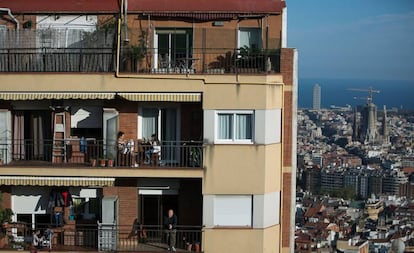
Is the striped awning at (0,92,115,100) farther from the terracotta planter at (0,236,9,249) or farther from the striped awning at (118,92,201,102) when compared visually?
the terracotta planter at (0,236,9,249)

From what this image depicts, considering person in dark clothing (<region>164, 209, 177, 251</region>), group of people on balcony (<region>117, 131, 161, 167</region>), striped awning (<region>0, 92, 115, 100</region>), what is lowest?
person in dark clothing (<region>164, 209, 177, 251</region>)

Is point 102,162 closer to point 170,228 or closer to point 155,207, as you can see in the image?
point 155,207

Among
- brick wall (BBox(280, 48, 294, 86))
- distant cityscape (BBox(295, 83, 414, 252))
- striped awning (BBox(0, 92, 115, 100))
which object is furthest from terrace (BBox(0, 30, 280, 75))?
distant cityscape (BBox(295, 83, 414, 252))

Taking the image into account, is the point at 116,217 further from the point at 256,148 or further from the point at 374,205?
the point at 374,205

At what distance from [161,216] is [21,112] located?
422 cm

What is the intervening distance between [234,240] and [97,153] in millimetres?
3792

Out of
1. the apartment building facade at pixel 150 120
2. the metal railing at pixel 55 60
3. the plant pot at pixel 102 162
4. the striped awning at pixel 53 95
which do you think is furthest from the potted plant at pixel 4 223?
the metal railing at pixel 55 60

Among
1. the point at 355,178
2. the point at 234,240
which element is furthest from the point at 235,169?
the point at 355,178

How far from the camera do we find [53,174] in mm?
16359

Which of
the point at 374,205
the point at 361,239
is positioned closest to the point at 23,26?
the point at 361,239

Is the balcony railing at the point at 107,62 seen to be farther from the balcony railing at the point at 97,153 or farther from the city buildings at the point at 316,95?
the city buildings at the point at 316,95

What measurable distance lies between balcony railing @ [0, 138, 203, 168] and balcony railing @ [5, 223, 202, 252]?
59.2 inches

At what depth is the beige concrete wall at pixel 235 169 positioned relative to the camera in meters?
16.4

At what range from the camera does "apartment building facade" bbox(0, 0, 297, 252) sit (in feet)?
53.7
